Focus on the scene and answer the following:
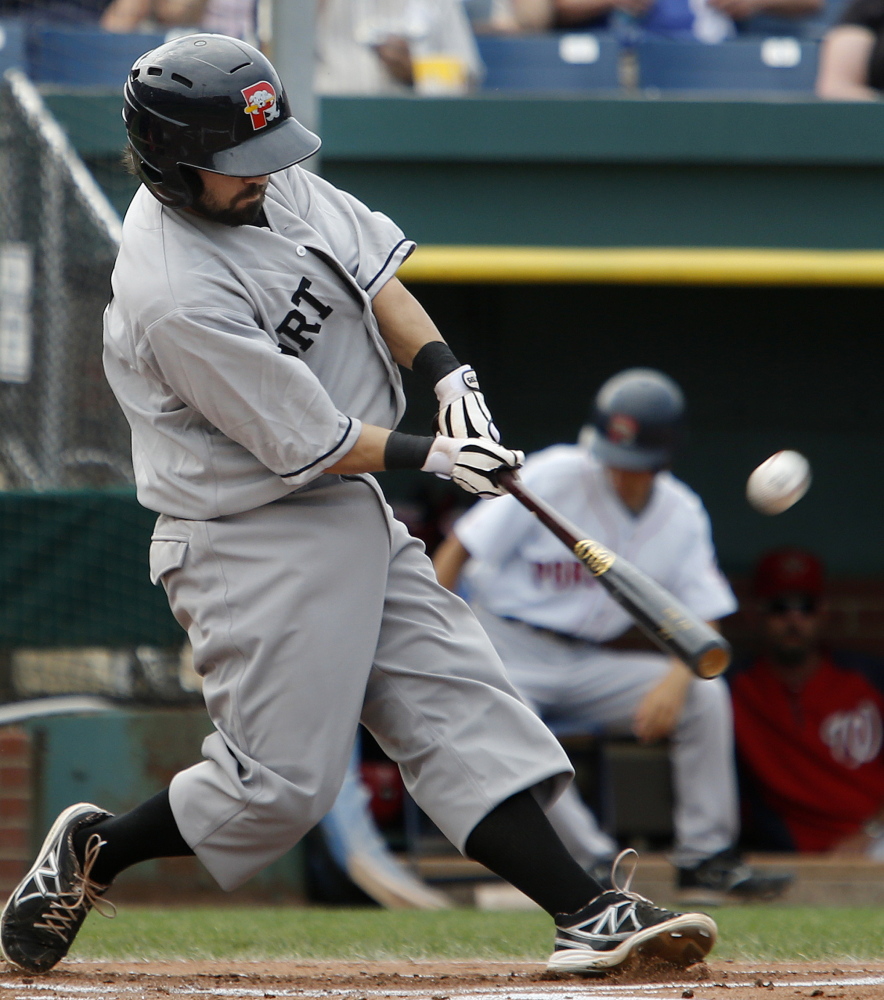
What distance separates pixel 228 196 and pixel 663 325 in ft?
13.3

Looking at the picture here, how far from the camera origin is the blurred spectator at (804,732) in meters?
5.23

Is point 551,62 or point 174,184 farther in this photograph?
point 551,62

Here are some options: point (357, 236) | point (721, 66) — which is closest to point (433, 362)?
point (357, 236)

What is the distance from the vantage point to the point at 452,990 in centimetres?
222

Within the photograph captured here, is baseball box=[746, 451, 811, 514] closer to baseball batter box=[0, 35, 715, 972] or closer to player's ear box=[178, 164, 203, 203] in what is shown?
baseball batter box=[0, 35, 715, 972]

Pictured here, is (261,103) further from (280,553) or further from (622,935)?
(622,935)

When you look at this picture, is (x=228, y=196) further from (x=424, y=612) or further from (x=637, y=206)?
(x=637, y=206)

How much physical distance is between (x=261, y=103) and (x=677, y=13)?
426cm

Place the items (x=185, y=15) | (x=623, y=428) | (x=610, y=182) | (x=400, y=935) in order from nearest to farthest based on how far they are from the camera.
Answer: (x=400, y=935) < (x=623, y=428) < (x=610, y=182) < (x=185, y=15)

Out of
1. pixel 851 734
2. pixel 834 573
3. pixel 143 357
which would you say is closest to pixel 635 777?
pixel 851 734

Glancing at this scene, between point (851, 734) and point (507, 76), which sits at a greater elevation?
point (507, 76)

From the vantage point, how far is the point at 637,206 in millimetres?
5336

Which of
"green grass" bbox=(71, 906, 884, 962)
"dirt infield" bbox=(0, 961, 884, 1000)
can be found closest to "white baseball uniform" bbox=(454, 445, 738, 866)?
"green grass" bbox=(71, 906, 884, 962)

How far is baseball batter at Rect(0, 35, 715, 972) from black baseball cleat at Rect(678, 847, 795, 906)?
2.07 meters
